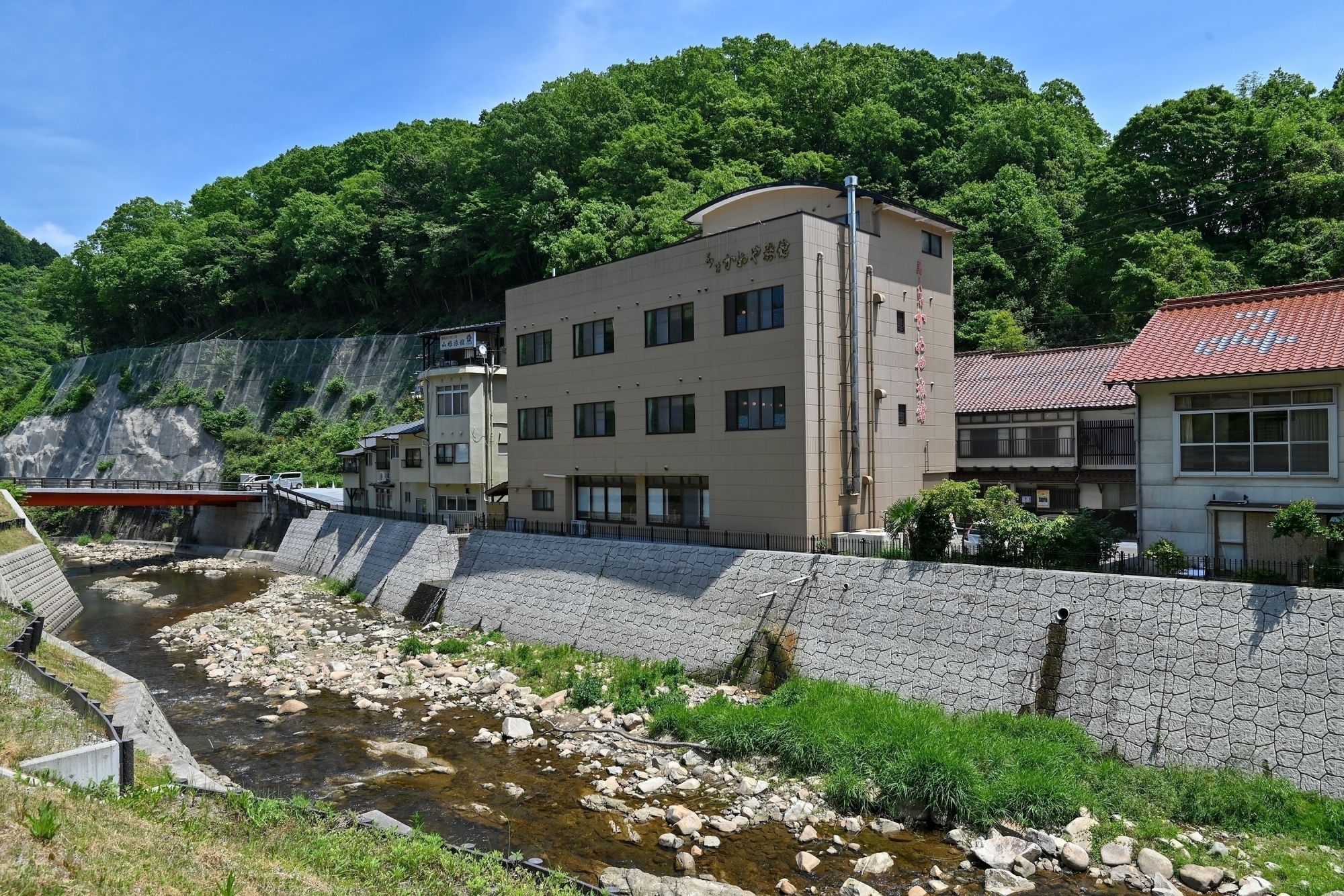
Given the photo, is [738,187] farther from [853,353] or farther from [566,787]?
[566,787]

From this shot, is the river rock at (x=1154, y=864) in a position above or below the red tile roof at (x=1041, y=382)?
below

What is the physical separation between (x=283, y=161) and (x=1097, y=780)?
104 metres

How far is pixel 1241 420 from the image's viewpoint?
17.3 m

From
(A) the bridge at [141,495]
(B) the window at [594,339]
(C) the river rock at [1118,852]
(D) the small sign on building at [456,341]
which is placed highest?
(D) the small sign on building at [456,341]

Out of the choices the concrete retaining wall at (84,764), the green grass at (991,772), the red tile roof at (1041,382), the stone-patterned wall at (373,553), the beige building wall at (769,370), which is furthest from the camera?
the stone-patterned wall at (373,553)

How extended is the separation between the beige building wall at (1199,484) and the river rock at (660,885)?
12329 millimetres

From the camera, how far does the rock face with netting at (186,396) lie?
67062 mm

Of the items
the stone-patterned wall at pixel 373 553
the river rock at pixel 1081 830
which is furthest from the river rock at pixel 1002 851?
the stone-patterned wall at pixel 373 553

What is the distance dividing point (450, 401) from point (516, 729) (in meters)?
22.1

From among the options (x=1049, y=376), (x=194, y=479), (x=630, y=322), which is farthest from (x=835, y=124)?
Result: (x=194, y=479)

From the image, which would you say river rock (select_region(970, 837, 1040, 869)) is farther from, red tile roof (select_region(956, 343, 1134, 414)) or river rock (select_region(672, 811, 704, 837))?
red tile roof (select_region(956, 343, 1134, 414))

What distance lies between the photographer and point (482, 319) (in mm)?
65250

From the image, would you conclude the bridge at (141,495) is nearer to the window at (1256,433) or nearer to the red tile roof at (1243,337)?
the red tile roof at (1243,337)

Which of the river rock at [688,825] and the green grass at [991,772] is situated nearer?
the green grass at [991,772]
